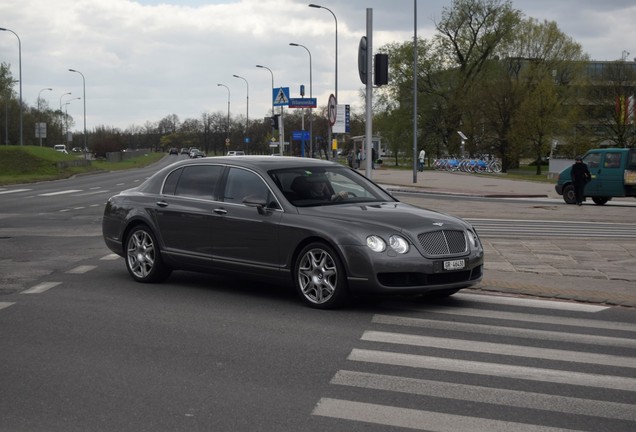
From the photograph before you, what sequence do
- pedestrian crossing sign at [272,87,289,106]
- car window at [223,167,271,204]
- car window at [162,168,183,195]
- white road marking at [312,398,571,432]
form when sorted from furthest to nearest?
pedestrian crossing sign at [272,87,289,106] → car window at [162,168,183,195] → car window at [223,167,271,204] → white road marking at [312,398,571,432]

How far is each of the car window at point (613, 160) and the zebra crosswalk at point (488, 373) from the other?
21.0 metres

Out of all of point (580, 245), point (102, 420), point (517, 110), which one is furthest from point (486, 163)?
point (102, 420)

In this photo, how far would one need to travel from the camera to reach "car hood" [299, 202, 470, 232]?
8602 mm

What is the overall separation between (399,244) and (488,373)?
7.63ft

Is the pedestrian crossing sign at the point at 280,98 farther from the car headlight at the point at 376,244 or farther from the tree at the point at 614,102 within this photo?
the tree at the point at 614,102

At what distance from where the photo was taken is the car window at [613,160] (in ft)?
93.7

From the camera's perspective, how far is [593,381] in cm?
609

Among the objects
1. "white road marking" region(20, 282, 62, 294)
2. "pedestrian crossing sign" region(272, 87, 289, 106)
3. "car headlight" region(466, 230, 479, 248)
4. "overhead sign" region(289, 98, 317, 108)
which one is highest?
"overhead sign" region(289, 98, 317, 108)

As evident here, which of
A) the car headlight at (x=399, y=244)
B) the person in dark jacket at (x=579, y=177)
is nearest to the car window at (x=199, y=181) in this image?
the car headlight at (x=399, y=244)

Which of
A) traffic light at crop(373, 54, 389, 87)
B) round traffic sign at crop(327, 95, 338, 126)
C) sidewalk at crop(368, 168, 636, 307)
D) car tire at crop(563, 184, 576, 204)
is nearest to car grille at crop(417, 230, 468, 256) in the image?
sidewalk at crop(368, 168, 636, 307)

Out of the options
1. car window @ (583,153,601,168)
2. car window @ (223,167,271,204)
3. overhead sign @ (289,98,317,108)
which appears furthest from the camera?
overhead sign @ (289,98,317,108)

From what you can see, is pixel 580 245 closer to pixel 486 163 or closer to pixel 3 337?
pixel 3 337

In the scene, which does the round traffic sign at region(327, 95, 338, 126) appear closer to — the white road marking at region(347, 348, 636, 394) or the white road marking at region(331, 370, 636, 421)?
the white road marking at region(347, 348, 636, 394)

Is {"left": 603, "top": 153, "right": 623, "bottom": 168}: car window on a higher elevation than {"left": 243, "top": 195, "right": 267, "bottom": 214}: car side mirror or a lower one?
higher
